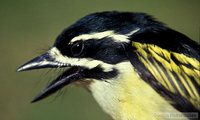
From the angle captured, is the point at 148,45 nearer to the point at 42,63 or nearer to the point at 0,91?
the point at 42,63

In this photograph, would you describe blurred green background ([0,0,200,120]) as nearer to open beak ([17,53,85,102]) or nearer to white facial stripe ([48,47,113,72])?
open beak ([17,53,85,102])

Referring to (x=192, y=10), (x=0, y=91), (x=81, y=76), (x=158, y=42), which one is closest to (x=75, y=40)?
(x=81, y=76)

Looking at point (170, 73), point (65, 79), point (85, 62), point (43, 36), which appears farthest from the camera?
point (43, 36)

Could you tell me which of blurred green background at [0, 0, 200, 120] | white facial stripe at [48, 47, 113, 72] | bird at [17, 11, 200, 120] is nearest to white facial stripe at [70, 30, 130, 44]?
bird at [17, 11, 200, 120]

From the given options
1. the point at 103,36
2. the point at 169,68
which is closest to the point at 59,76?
the point at 103,36

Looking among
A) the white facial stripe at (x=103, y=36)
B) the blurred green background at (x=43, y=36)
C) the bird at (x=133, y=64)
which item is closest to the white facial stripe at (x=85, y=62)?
the bird at (x=133, y=64)

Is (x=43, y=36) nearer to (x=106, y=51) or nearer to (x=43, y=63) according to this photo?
(x=43, y=63)

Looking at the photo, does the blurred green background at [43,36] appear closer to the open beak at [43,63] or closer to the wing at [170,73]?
the open beak at [43,63]
